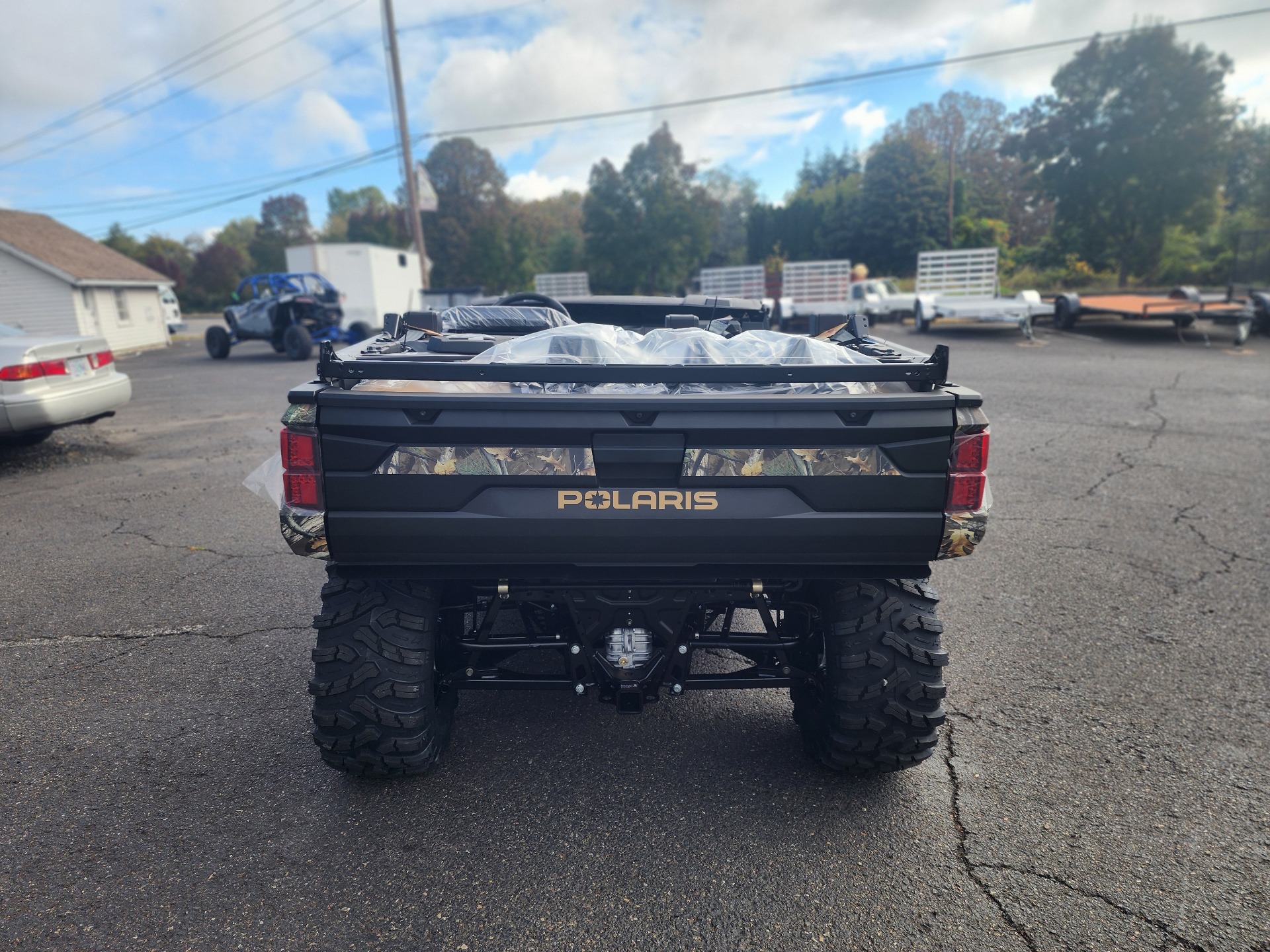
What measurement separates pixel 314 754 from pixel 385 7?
89.5 ft

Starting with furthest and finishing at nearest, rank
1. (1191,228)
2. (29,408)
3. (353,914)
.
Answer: (1191,228), (29,408), (353,914)

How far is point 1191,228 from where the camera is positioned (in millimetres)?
30562

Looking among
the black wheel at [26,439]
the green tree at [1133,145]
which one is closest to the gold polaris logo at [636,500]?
the black wheel at [26,439]

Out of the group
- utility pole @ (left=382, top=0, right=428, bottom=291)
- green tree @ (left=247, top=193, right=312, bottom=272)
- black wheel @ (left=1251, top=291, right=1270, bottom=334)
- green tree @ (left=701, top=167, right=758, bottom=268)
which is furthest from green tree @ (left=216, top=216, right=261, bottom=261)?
black wheel @ (left=1251, top=291, right=1270, bottom=334)

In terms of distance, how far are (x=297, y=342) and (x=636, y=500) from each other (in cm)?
1687

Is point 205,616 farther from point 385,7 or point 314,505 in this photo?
point 385,7

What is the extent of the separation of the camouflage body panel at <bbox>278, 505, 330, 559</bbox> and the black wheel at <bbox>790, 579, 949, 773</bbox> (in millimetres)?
1663

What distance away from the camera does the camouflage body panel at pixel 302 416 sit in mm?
2240

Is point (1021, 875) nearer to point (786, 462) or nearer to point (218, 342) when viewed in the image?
point (786, 462)

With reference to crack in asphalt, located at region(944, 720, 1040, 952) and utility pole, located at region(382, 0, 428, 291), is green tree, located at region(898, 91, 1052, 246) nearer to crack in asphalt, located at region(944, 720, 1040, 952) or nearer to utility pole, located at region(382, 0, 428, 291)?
utility pole, located at region(382, 0, 428, 291)

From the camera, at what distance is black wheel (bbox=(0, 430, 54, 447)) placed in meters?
7.57

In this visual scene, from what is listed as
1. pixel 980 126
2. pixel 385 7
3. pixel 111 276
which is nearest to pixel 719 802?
pixel 385 7

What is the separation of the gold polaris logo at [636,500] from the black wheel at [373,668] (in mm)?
640

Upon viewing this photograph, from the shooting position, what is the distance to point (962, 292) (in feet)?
74.0
